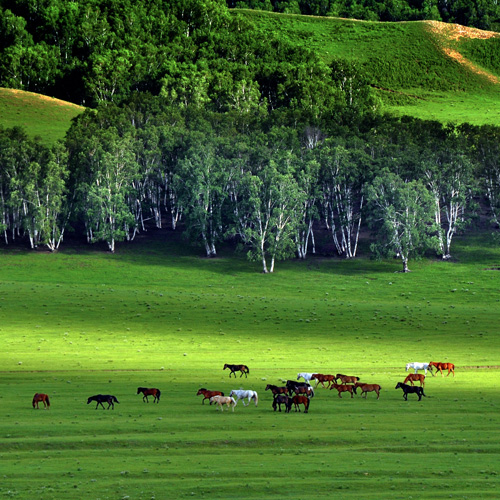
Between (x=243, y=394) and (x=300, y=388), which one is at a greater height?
(x=300, y=388)

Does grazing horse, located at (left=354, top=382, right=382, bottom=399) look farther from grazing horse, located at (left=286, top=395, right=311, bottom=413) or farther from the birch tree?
the birch tree

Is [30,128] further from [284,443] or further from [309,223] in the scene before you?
[284,443]

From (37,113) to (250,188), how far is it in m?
78.2

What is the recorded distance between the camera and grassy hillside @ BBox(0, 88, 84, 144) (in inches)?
6304

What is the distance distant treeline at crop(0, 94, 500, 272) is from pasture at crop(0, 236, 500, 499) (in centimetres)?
452

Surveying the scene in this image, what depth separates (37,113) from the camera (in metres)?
171

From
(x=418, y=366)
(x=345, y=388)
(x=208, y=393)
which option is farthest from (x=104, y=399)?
(x=418, y=366)

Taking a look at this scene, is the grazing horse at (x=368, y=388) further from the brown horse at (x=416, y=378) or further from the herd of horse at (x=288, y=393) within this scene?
the brown horse at (x=416, y=378)

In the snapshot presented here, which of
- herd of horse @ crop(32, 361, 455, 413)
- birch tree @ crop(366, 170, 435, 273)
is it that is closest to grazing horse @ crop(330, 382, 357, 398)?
herd of horse @ crop(32, 361, 455, 413)

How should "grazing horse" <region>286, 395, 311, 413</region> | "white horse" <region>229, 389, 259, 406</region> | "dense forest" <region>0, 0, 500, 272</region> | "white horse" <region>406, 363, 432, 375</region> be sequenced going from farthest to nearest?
1. "dense forest" <region>0, 0, 500, 272</region>
2. "white horse" <region>406, 363, 432, 375</region>
3. "white horse" <region>229, 389, 259, 406</region>
4. "grazing horse" <region>286, 395, 311, 413</region>

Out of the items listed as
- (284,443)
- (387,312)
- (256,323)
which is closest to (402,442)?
(284,443)

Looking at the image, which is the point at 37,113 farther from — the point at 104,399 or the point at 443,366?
the point at 104,399

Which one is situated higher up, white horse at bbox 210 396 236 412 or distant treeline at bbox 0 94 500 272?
distant treeline at bbox 0 94 500 272

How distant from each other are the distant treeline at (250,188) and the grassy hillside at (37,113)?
30935 mm
